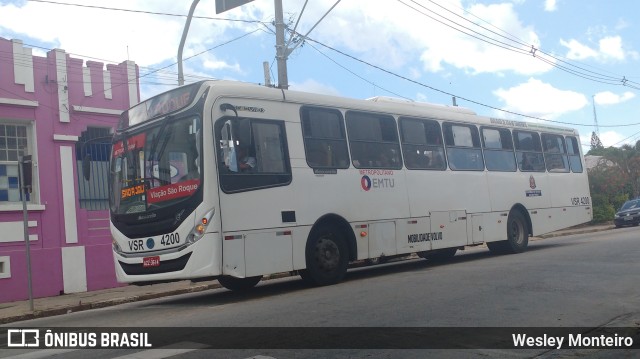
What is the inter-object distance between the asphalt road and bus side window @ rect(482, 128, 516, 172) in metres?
3.38

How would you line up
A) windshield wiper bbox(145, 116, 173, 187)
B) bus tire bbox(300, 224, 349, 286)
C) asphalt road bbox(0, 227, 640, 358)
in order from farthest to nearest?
1. bus tire bbox(300, 224, 349, 286)
2. windshield wiper bbox(145, 116, 173, 187)
3. asphalt road bbox(0, 227, 640, 358)

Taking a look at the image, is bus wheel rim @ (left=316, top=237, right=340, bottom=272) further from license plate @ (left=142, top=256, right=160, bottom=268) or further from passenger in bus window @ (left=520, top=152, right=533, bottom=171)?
passenger in bus window @ (left=520, top=152, right=533, bottom=171)

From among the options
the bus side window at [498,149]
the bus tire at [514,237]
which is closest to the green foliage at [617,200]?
the bus tire at [514,237]

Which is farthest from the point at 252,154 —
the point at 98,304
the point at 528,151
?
the point at 528,151

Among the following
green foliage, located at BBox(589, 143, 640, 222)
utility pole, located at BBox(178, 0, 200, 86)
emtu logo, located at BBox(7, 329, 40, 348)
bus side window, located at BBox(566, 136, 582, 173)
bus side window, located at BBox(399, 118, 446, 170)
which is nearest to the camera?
emtu logo, located at BBox(7, 329, 40, 348)

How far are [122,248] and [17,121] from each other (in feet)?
22.0

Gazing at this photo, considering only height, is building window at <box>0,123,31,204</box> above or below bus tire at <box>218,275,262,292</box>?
above

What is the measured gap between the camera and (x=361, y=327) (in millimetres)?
7207

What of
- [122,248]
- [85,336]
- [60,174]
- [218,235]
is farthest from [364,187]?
[60,174]

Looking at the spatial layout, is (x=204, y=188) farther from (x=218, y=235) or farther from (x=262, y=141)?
(x=262, y=141)

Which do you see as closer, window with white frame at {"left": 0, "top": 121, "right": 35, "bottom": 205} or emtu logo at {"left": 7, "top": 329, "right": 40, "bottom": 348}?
emtu logo at {"left": 7, "top": 329, "right": 40, "bottom": 348}

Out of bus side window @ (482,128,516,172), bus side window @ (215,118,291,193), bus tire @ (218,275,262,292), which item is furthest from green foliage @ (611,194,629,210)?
bus side window @ (215,118,291,193)

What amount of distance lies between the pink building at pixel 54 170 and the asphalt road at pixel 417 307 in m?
3.96

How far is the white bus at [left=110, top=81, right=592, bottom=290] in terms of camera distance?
948 cm
